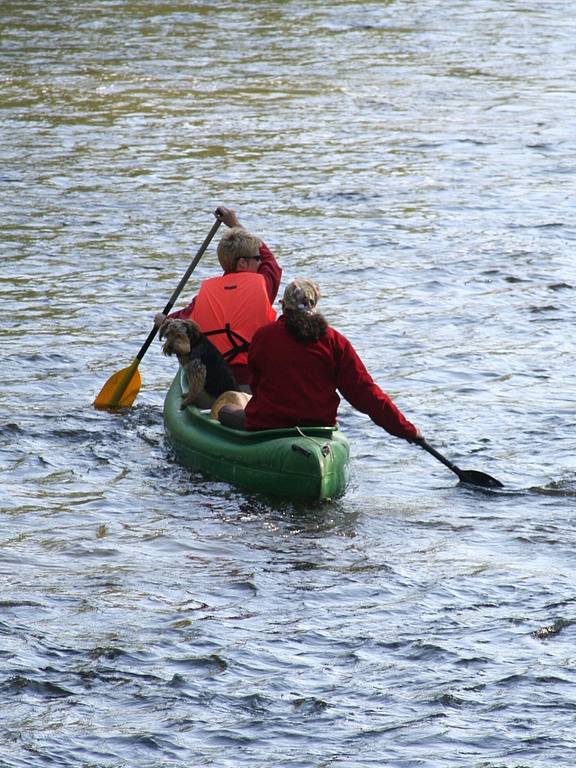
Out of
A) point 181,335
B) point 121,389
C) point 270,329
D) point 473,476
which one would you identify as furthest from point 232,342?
point 473,476

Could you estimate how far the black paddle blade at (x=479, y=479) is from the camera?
27.8 feet

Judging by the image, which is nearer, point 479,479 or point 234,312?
point 479,479

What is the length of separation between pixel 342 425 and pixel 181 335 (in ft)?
5.35

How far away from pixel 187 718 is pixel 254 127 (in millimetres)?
13887

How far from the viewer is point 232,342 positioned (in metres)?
9.01

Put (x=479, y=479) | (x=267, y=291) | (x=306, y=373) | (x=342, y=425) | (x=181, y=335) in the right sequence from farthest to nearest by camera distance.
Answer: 1. (x=342, y=425)
2. (x=267, y=291)
3. (x=181, y=335)
4. (x=479, y=479)
5. (x=306, y=373)

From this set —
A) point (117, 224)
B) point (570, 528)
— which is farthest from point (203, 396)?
point (117, 224)

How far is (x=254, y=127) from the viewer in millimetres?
18938

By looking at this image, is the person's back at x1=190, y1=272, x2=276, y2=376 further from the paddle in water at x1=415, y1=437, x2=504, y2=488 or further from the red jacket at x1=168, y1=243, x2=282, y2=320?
the paddle in water at x1=415, y1=437, x2=504, y2=488

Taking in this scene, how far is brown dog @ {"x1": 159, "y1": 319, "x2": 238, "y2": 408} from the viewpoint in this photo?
8.63 metres

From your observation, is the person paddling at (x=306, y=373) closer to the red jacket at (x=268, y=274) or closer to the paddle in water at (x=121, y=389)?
the red jacket at (x=268, y=274)

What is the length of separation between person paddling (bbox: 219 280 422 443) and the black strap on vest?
0.86m

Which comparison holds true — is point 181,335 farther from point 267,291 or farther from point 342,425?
point 342,425

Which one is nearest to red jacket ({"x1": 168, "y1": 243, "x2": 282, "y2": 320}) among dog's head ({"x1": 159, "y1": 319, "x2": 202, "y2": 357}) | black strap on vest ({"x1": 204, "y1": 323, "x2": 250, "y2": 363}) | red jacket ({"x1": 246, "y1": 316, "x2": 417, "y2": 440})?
black strap on vest ({"x1": 204, "y1": 323, "x2": 250, "y2": 363})
